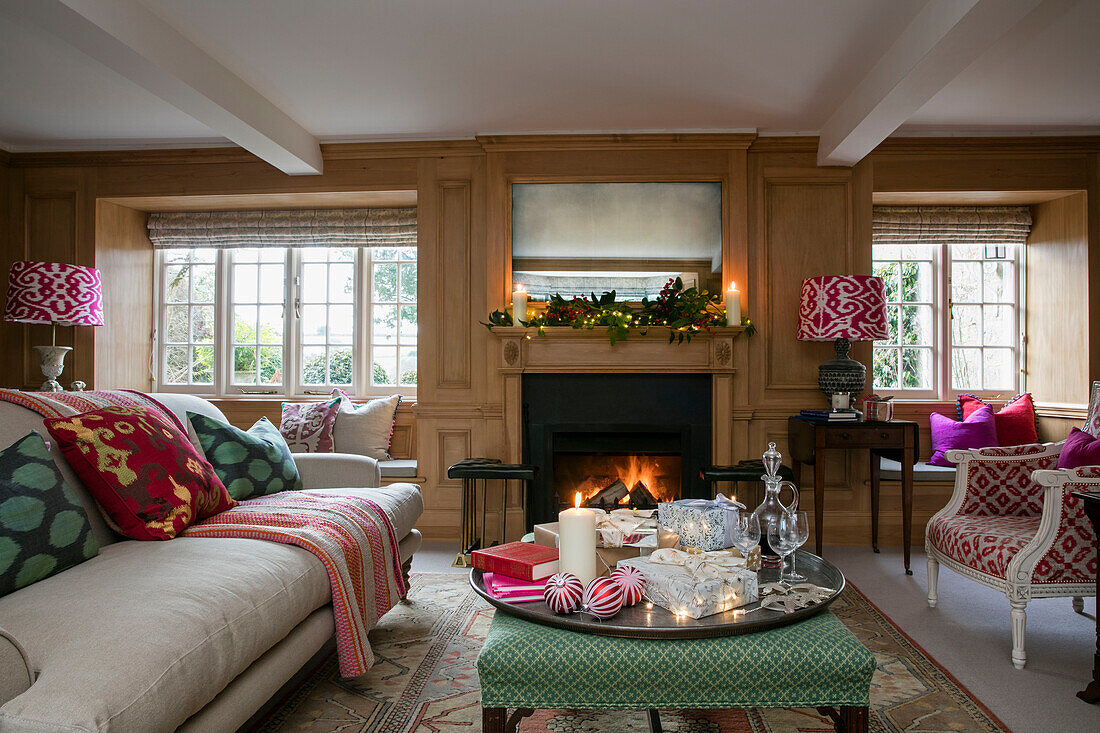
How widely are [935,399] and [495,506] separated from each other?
303 cm

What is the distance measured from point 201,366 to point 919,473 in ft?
15.7

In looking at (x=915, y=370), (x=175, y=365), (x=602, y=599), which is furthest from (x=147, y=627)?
(x=915, y=370)

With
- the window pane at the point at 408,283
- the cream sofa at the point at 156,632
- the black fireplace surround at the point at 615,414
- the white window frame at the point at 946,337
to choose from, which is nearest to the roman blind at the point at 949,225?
the white window frame at the point at 946,337

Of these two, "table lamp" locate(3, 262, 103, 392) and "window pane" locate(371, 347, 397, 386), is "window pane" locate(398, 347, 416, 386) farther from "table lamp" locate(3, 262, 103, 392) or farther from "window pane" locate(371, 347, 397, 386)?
"table lamp" locate(3, 262, 103, 392)

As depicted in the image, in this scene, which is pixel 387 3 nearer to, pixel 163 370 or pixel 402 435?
pixel 402 435

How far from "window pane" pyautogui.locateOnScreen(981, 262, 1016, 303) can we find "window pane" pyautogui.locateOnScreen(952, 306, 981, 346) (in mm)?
128

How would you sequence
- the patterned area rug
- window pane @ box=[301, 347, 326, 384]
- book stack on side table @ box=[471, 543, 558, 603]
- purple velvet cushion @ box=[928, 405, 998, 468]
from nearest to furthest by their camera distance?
1. book stack on side table @ box=[471, 543, 558, 603]
2. the patterned area rug
3. purple velvet cushion @ box=[928, 405, 998, 468]
4. window pane @ box=[301, 347, 326, 384]

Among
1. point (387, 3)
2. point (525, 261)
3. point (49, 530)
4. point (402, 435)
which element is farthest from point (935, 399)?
point (49, 530)

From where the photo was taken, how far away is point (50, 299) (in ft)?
13.3

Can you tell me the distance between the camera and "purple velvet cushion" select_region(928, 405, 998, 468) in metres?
4.25

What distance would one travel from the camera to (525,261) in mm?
4207

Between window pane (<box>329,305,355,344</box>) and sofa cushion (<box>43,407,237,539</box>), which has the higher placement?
window pane (<box>329,305,355,344</box>)

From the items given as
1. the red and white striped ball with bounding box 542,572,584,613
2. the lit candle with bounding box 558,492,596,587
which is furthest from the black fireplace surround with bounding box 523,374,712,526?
the red and white striped ball with bounding box 542,572,584,613

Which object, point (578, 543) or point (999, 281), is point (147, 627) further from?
point (999, 281)
